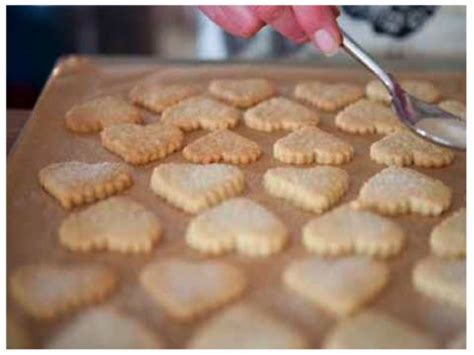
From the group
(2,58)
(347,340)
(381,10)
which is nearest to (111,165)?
(2,58)

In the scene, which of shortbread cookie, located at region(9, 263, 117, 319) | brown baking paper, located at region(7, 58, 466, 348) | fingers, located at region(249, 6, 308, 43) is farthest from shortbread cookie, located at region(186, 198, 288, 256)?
fingers, located at region(249, 6, 308, 43)

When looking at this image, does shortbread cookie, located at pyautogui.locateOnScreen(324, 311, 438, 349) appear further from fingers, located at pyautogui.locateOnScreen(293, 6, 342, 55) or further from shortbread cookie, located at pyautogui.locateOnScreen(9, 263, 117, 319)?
fingers, located at pyautogui.locateOnScreen(293, 6, 342, 55)

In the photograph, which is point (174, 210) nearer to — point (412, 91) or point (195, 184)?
point (195, 184)

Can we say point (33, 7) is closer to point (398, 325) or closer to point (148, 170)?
point (148, 170)

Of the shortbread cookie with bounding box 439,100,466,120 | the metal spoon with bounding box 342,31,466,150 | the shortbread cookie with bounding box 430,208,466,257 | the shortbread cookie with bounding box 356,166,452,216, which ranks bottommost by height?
the shortbread cookie with bounding box 430,208,466,257

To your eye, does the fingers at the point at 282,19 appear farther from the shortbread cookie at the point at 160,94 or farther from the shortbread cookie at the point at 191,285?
the shortbread cookie at the point at 191,285
